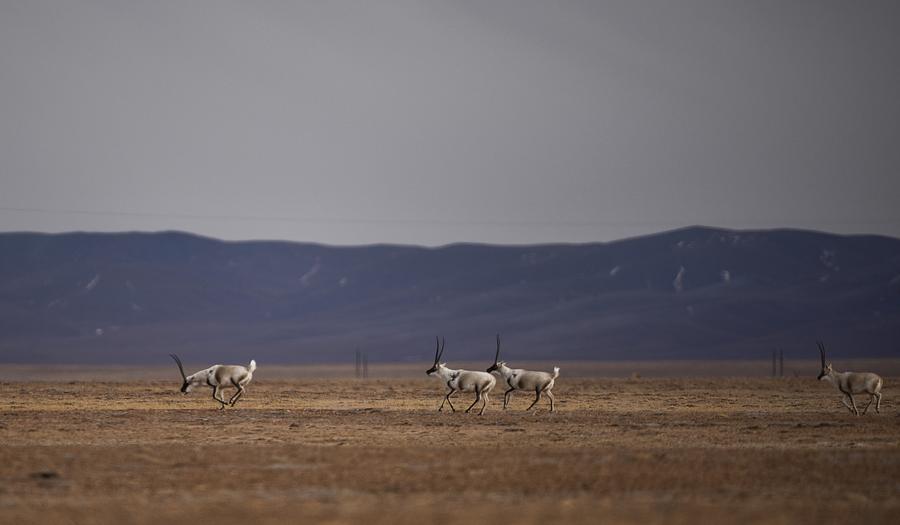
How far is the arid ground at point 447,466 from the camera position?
55.2 ft

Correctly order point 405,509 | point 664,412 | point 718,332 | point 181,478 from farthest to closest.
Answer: point 718,332, point 664,412, point 181,478, point 405,509

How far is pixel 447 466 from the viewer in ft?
70.4

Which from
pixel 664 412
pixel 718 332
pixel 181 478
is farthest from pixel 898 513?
pixel 718 332

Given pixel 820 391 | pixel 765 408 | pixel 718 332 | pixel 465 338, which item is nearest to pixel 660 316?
pixel 718 332

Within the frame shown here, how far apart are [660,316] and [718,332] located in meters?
10.8

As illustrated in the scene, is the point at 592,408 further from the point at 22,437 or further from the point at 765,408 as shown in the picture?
the point at 22,437

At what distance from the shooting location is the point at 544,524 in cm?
1562

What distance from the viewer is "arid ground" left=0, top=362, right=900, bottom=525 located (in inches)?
662

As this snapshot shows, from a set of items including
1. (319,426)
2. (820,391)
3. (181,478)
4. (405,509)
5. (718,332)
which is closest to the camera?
(405,509)

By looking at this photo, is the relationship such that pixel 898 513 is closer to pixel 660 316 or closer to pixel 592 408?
pixel 592 408

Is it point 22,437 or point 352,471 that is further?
point 22,437

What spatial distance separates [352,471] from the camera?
68.2 feet

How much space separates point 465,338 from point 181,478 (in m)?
158

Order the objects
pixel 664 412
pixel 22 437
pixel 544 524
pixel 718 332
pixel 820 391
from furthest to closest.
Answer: pixel 718 332, pixel 820 391, pixel 664 412, pixel 22 437, pixel 544 524
